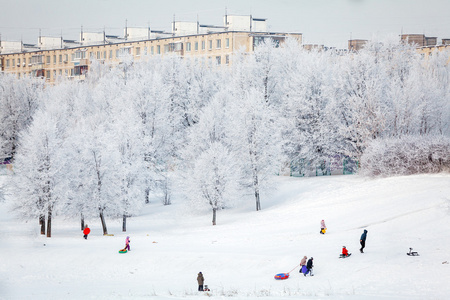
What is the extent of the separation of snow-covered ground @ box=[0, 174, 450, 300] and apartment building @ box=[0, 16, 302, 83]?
168ft

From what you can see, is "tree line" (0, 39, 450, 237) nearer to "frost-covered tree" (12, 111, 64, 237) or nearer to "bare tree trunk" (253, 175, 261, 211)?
"frost-covered tree" (12, 111, 64, 237)

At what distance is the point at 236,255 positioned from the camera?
3681 cm

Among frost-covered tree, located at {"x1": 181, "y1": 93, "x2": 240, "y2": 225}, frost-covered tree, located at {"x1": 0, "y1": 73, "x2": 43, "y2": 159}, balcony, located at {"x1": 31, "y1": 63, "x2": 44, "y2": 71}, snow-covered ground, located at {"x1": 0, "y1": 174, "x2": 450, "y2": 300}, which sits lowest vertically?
snow-covered ground, located at {"x1": 0, "y1": 174, "x2": 450, "y2": 300}

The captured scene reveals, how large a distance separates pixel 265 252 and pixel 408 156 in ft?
77.5

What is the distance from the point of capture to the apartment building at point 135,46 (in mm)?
112500

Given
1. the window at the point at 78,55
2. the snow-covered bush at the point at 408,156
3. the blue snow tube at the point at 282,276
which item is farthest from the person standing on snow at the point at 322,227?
the window at the point at 78,55

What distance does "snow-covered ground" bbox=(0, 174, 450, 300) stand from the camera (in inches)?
1169

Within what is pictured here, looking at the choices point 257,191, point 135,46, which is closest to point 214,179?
point 257,191

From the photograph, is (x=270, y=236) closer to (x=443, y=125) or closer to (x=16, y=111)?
(x=443, y=125)

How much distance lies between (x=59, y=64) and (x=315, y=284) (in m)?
120

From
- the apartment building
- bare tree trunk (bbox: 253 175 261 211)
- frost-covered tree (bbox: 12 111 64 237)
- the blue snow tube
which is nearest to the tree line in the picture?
frost-covered tree (bbox: 12 111 64 237)

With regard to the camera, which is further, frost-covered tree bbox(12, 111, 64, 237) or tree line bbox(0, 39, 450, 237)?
tree line bbox(0, 39, 450, 237)

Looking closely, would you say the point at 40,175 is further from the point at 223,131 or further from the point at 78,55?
the point at 78,55

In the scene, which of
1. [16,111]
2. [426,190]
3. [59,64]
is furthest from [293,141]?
[59,64]
